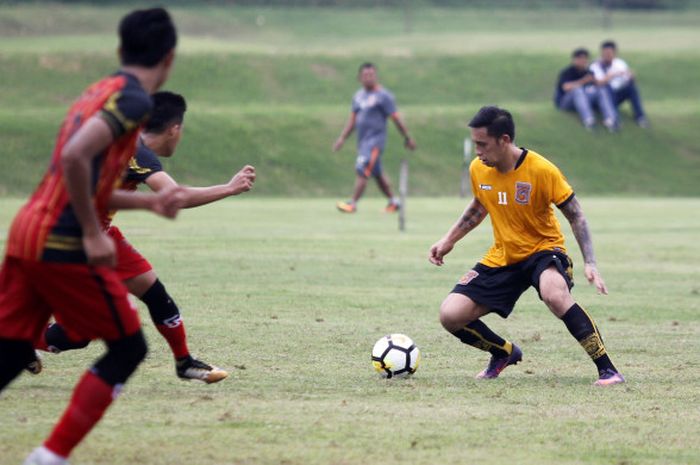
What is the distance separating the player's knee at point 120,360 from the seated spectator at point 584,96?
30599 mm

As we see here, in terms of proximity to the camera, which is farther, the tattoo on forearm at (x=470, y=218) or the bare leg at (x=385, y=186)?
the bare leg at (x=385, y=186)

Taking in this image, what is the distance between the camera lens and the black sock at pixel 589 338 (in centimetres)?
862

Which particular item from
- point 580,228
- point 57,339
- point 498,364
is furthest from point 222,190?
point 580,228

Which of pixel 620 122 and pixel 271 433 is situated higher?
pixel 271 433

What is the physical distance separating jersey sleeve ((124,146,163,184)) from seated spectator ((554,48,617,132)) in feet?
93.2

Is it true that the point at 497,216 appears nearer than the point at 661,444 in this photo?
No

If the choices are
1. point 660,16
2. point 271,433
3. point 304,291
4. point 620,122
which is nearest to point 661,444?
point 271,433

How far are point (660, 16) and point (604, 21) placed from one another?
15.3 feet

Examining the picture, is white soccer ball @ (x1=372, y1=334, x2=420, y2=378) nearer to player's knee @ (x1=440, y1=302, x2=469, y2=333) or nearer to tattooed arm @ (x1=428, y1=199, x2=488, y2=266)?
player's knee @ (x1=440, y1=302, x2=469, y2=333)

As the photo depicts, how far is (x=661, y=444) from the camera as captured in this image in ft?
22.0

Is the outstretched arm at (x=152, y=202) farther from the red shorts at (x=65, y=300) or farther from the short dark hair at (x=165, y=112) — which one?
the short dark hair at (x=165, y=112)

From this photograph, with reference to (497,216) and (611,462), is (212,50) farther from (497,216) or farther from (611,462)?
(611,462)

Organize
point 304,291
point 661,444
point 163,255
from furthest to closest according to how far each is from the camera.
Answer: point 163,255, point 304,291, point 661,444

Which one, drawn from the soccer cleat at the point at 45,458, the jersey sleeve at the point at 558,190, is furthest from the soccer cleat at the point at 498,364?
the soccer cleat at the point at 45,458
